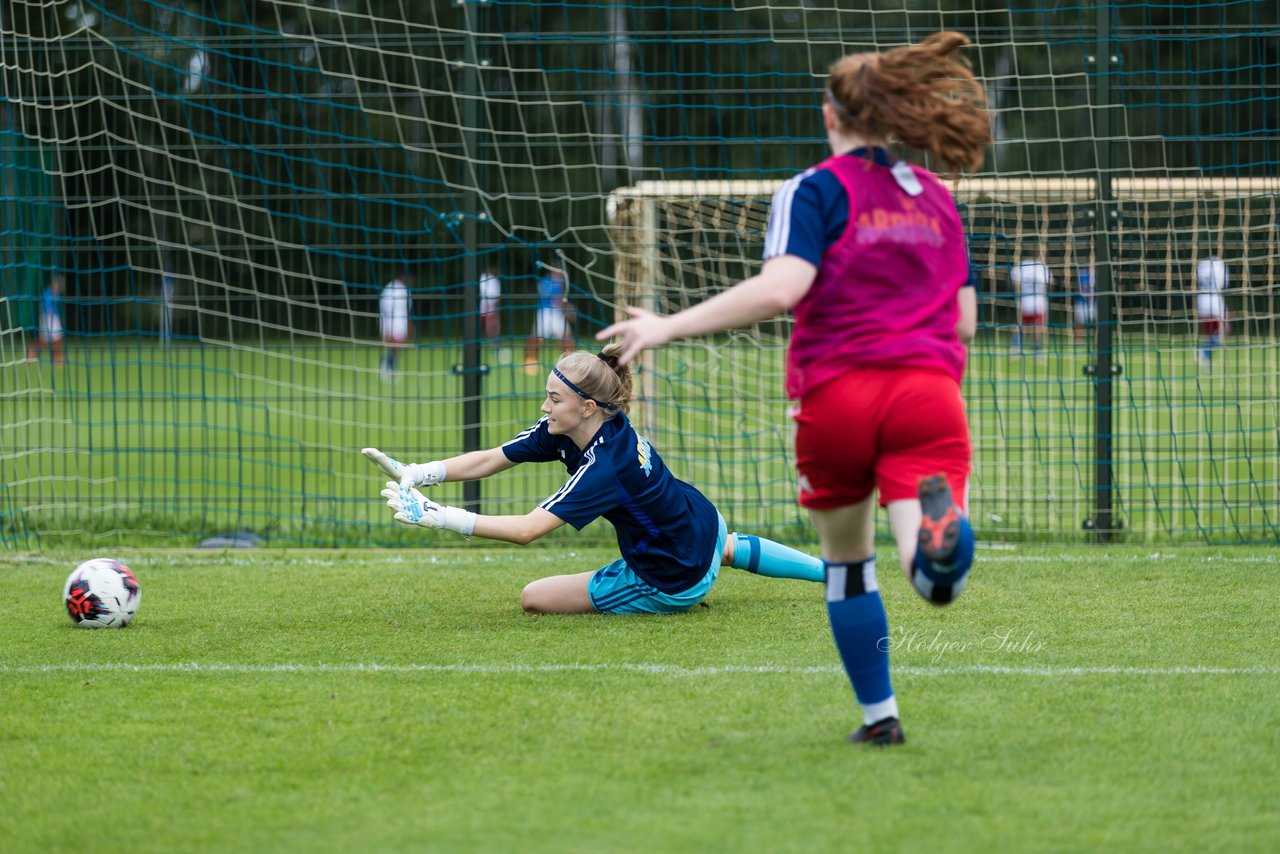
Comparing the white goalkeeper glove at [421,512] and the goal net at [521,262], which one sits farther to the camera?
the goal net at [521,262]

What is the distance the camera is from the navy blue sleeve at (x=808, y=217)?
3.50 metres

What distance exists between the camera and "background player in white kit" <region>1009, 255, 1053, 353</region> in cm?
867

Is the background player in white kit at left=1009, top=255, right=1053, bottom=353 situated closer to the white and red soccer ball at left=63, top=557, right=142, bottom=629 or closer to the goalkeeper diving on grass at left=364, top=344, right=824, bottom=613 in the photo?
the goalkeeper diving on grass at left=364, top=344, right=824, bottom=613

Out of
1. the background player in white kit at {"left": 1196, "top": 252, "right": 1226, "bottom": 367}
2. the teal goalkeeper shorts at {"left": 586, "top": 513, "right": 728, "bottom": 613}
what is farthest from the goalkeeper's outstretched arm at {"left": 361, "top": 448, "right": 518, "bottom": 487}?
the background player in white kit at {"left": 1196, "top": 252, "right": 1226, "bottom": 367}

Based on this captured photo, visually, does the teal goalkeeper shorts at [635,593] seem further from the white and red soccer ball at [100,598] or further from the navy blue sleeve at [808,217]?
the navy blue sleeve at [808,217]

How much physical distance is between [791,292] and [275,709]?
2.12m

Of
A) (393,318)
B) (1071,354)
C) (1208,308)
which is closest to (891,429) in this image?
(393,318)

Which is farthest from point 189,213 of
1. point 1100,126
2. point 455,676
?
point 455,676

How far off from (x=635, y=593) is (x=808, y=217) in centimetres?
271

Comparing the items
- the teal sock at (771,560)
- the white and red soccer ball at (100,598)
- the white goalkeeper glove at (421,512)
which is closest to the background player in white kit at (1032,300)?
the teal sock at (771,560)

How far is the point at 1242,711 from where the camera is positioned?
166 inches

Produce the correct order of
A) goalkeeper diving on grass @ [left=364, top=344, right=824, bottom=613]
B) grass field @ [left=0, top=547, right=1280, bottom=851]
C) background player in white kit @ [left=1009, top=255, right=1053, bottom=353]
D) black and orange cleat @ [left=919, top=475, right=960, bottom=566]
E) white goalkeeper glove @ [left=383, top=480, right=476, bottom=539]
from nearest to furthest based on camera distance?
grass field @ [left=0, top=547, right=1280, bottom=851]
black and orange cleat @ [left=919, top=475, right=960, bottom=566]
white goalkeeper glove @ [left=383, top=480, right=476, bottom=539]
goalkeeper diving on grass @ [left=364, top=344, right=824, bottom=613]
background player in white kit @ [left=1009, top=255, right=1053, bottom=353]

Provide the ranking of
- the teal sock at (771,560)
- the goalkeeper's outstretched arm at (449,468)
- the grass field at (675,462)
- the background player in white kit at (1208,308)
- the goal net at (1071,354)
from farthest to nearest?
the background player in white kit at (1208,308) < the grass field at (675,462) < the goal net at (1071,354) < the teal sock at (771,560) < the goalkeeper's outstretched arm at (449,468)

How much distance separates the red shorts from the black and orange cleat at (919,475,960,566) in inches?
2.3
